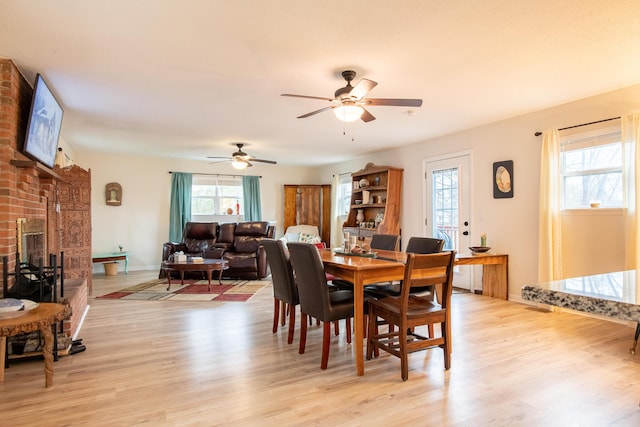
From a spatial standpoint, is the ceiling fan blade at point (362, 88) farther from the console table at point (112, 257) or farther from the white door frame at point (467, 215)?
the console table at point (112, 257)

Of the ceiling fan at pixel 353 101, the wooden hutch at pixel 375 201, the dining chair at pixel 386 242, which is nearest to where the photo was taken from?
the ceiling fan at pixel 353 101

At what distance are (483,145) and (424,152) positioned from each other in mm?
1149

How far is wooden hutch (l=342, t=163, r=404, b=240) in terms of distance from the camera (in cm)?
653

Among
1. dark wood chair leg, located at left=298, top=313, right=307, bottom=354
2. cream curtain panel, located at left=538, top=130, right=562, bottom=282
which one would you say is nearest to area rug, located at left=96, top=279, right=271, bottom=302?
dark wood chair leg, located at left=298, top=313, right=307, bottom=354

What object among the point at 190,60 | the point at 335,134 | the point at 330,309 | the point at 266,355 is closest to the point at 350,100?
the point at 190,60

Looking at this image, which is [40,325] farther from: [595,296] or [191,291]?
[191,291]

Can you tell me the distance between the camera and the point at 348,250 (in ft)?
11.4

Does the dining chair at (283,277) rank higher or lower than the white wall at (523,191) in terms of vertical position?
lower

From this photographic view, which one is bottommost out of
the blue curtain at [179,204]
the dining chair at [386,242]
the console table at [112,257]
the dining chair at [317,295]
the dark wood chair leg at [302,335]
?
the dark wood chair leg at [302,335]

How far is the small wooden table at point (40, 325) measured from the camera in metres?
2.18

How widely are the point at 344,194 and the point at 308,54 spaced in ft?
18.9

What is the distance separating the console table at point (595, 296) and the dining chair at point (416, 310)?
1357 millimetres

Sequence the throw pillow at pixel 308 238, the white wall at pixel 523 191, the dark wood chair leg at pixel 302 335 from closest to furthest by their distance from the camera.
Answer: the dark wood chair leg at pixel 302 335
the white wall at pixel 523 191
the throw pillow at pixel 308 238

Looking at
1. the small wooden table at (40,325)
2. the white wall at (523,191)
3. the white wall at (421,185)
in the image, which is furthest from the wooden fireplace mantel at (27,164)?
the white wall at (523,191)
